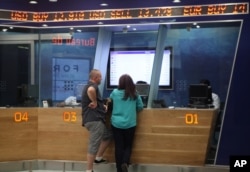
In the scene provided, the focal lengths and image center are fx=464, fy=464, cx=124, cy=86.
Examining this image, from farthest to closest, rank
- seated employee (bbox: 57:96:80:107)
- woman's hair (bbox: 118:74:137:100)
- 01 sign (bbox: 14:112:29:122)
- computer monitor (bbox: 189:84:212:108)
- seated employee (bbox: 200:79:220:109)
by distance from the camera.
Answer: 1. seated employee (bbox: 57:96:80:107)
2. 01 sign (bbox: 14:112:29:122)
3. seated employee (bbox: 200:79:220:109)
4. computer monitor (bbox: 189:84:212:108)
5. woman's hair (bbox: 118:74:137:100)

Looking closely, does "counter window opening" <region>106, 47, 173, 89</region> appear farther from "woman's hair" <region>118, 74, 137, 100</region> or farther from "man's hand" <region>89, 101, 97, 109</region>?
"man's hand" <region>89, 101, 97, 109</region>

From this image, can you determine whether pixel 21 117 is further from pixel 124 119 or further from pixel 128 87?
pixel 128 87

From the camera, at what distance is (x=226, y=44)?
24.1 ft

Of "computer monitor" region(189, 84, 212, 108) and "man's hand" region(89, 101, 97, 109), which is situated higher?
"computer monitor" region(189, 84, 212, 108)

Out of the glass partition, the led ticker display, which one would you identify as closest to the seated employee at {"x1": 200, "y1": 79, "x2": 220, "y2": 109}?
the glass partition

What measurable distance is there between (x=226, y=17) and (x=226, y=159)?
2258 mm

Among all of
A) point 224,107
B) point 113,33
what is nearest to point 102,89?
point 113,33

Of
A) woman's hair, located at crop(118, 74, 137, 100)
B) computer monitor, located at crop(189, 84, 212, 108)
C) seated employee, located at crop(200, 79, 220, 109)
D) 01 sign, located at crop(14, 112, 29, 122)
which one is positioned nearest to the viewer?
woman's hair, located at crop(118, 74, 137, 100)

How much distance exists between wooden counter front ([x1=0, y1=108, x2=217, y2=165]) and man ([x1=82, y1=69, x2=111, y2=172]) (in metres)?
0.49

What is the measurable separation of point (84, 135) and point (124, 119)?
958mm

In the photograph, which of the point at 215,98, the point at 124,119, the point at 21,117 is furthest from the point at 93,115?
the point at 215,98

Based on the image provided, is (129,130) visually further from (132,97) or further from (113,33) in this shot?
(113,33)

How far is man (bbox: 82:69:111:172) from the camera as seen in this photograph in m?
6.71

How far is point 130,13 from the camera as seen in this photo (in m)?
8.06
